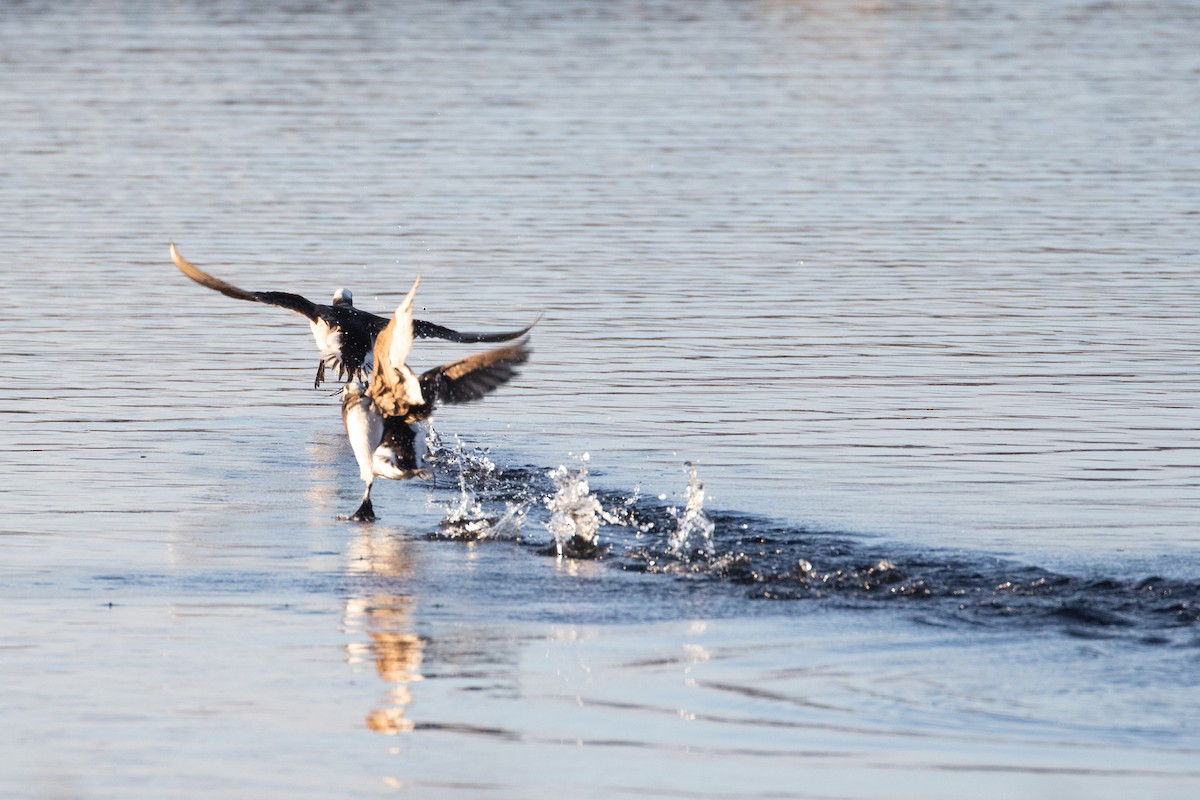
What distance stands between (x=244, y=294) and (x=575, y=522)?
2131mm

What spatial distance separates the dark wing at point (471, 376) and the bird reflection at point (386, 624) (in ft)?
2.44

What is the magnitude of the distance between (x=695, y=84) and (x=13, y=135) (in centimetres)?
1089

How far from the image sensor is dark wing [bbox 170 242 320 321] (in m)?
11.4

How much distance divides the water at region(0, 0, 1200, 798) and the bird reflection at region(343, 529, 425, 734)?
0.09ft

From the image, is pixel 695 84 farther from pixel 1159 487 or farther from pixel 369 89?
pixel 1159 487

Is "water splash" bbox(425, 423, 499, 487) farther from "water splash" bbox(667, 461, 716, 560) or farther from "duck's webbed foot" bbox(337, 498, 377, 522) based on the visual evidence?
"water splash" bbox(667, 461, 716, 560)

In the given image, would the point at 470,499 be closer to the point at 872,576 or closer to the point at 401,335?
the point at 401,335

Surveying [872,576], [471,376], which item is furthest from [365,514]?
[872,576]

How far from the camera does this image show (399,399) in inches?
449

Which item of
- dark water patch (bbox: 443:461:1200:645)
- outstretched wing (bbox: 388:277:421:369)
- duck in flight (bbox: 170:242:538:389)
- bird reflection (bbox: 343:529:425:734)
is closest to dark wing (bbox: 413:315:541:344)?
duck in flight (bbox: 170:242:538:389)

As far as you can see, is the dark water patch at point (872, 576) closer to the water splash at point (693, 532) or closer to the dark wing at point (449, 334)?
the water splash at point (693, 532)

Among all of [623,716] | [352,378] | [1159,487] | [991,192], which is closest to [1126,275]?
[991,192]

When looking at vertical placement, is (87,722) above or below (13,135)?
below

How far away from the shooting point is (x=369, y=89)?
1389 inches
